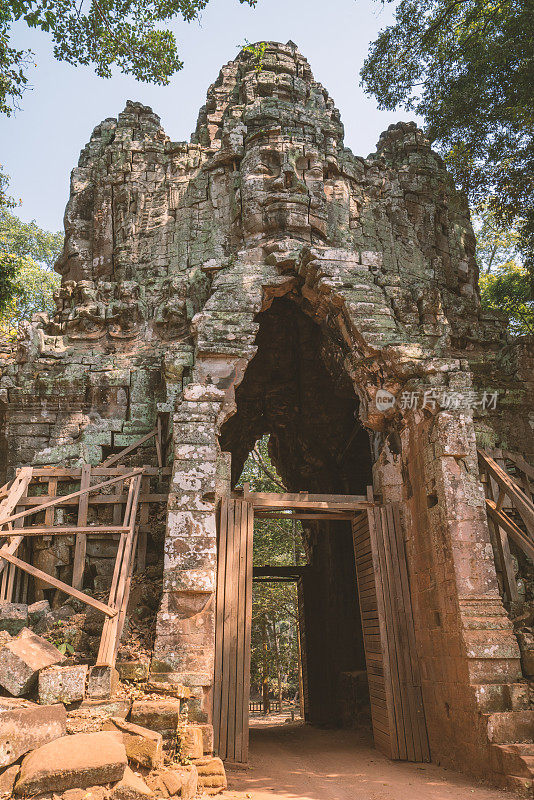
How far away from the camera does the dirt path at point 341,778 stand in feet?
20.1

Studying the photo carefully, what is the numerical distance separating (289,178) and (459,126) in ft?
14.9

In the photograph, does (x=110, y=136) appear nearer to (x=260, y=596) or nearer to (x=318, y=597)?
(x=318, y=597)

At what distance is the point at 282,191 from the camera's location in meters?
10.1

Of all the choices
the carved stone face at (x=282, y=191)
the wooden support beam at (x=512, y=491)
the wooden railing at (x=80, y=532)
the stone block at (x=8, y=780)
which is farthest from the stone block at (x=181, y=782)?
the carved stone face at (x=282, y=191)

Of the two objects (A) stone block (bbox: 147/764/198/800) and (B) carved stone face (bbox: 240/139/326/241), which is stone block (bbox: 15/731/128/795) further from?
(B) carved stone face (bbox: 240/139/326/241)

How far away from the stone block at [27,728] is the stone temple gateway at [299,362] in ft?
4.87

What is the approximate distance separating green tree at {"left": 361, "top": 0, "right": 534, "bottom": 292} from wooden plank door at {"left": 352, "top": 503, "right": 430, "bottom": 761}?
7086 mm

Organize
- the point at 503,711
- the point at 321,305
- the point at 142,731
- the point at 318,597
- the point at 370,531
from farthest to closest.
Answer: the point at 318,597
the point at 321,305
the point at 370,531
the point at 503,711
the point at 142,731

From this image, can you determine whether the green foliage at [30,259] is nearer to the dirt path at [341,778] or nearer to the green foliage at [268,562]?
the green foliage at [268,562]

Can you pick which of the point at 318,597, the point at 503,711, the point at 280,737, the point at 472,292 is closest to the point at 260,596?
the point at 318,597

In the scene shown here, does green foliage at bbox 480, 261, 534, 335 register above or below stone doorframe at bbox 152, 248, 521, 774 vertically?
above

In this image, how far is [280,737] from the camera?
432 inches

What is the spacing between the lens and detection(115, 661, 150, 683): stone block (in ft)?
20.9

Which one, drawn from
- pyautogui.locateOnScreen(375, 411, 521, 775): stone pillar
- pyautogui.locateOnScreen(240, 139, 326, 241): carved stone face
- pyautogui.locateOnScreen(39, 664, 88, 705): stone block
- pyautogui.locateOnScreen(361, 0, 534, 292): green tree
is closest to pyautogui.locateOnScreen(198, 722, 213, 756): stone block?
pyautogui.locateOnScreen(39, 664, 88, 705): stone block
